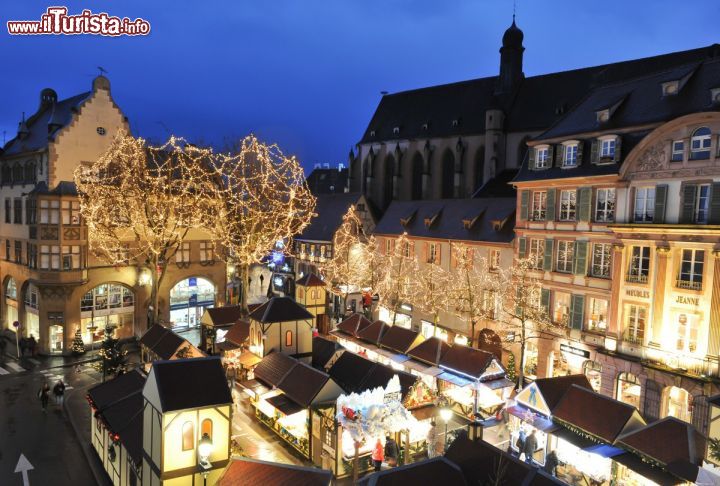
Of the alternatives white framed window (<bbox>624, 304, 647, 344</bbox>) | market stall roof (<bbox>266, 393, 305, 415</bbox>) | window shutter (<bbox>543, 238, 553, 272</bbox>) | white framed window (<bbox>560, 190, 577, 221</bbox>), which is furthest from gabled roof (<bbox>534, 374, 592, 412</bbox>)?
market stall roof (<bbox>266, 393, 305, 415</bbox>)

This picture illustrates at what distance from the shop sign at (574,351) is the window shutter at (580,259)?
4.07 meters

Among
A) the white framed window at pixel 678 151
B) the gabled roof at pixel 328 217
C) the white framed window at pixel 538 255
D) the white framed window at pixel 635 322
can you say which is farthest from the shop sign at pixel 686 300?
the gabled roof at pixel 328 217

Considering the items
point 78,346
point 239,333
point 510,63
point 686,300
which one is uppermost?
point 510,63

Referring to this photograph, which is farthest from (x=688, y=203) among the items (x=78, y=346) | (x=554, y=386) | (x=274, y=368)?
(x=78, y=346)

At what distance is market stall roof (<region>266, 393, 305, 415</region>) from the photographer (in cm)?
2014

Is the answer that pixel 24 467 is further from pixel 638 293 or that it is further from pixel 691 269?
pixel 691 269

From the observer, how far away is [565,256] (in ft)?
92.6

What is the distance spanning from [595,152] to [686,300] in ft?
29.0

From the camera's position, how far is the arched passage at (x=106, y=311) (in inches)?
1407

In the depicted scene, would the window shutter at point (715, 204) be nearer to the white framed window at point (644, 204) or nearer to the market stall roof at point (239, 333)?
the white framed window at point (644, 204)

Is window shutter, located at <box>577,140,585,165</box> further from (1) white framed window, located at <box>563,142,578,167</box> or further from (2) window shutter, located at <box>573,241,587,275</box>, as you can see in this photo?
(2) window shutter, located at <box>573,241,587,275</box>

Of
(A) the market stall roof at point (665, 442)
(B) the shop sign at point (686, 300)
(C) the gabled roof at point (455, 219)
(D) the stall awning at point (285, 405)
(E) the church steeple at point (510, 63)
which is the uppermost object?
(E) the church steeple at point (510, 63)

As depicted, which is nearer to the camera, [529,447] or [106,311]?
[529,447]

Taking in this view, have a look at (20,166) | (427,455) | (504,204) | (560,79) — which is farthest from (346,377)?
(560,79)
